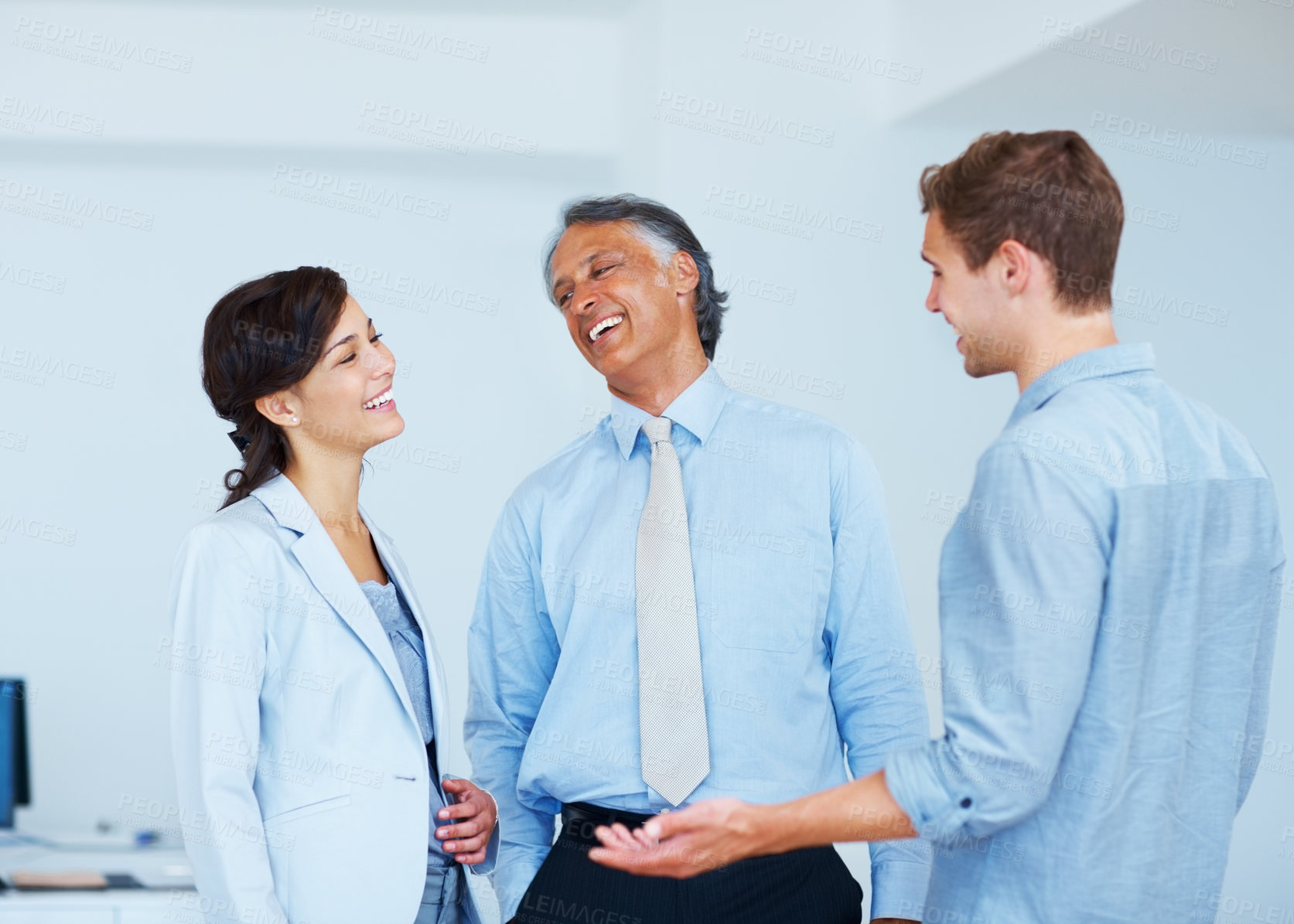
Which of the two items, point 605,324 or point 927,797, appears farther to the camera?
point 605,324

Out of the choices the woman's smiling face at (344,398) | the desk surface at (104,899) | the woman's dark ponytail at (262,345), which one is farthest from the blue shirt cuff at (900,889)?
the desk surface at (104,899)

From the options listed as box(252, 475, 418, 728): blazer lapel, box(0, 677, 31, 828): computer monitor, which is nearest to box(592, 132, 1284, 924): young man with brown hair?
box(252, 475, 418, 728): blazer lapel

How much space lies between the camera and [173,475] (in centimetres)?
442

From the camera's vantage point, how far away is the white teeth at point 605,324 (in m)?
2.18

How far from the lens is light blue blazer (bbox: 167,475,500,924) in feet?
5.65

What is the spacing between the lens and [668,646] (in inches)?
77.0

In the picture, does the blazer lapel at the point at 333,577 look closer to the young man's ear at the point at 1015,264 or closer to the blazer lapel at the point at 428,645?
the blazer lapel at the point at 428,645

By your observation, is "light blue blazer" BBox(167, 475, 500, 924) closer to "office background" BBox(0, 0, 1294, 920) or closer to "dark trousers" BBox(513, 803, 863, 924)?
"dark trousers" BBox(513, 803, 863, 924)

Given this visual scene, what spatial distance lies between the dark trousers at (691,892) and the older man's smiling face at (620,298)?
0.82 m

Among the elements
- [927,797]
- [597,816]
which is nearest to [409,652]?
[597,816]

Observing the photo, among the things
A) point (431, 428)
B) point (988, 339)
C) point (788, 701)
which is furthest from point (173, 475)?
point (988, 339)

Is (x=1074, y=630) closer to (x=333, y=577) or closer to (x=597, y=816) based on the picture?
(x=597, y=816)

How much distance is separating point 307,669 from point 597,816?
0.55 m

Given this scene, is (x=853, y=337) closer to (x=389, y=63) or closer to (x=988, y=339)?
(x=389, y=63)
